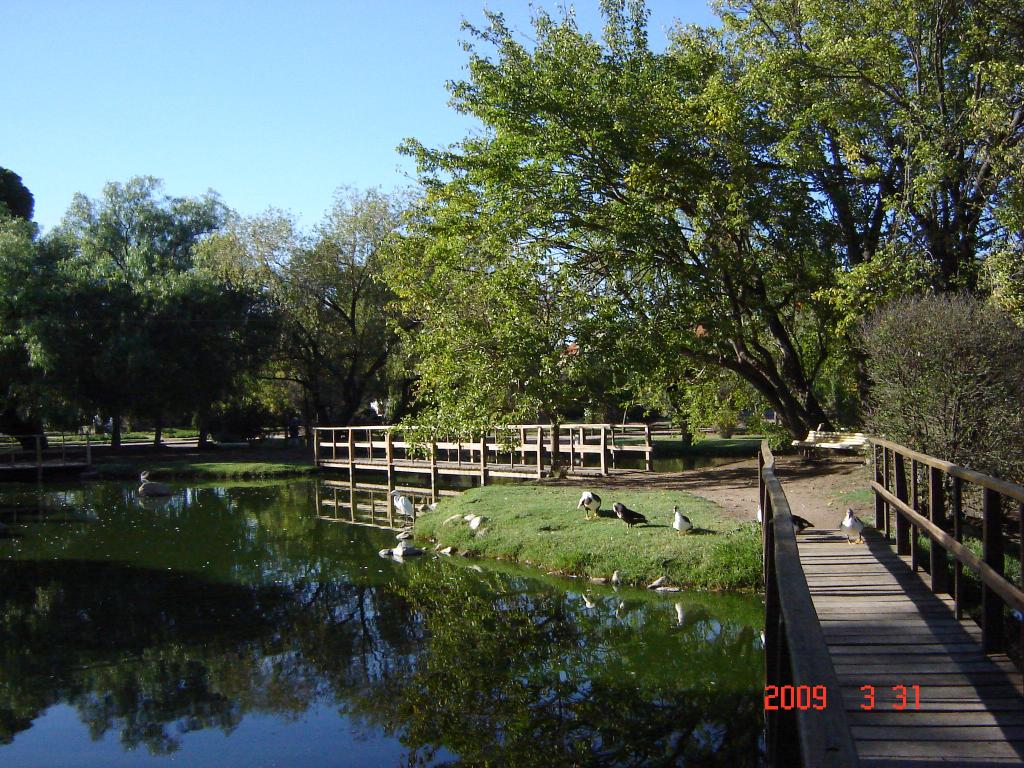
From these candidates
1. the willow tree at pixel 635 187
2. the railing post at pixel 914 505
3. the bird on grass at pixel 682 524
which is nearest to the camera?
the railing post at pixel 914 505

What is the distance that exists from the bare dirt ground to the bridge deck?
498 cm

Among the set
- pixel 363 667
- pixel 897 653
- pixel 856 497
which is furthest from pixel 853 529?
pixel 856 497

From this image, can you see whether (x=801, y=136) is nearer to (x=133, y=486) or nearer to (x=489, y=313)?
(x=489, y=313)

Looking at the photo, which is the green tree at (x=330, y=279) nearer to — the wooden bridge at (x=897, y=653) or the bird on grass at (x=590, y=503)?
the bird on grass at (x=590, y=503)

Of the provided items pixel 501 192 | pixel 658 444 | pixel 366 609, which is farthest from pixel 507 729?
pixel 658 444

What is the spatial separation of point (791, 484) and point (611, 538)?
212 inches

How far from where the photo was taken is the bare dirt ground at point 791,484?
13.4m

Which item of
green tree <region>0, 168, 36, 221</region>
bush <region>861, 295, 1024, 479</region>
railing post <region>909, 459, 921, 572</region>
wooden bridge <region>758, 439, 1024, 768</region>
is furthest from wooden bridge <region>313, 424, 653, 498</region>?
green tree <region>0, 168, 36, 221</region>

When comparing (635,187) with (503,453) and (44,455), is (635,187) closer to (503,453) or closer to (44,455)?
(503,453)

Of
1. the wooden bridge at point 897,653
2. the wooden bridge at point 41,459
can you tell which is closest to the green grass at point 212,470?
the wooden bridge at point 41,459

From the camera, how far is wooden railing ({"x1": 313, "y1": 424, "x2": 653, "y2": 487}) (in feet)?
73.6

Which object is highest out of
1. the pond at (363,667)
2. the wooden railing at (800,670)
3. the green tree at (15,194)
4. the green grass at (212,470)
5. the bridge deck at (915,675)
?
the green tree at (15,194)

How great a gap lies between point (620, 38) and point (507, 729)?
1409cm

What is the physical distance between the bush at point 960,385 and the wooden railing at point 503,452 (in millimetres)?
10342
